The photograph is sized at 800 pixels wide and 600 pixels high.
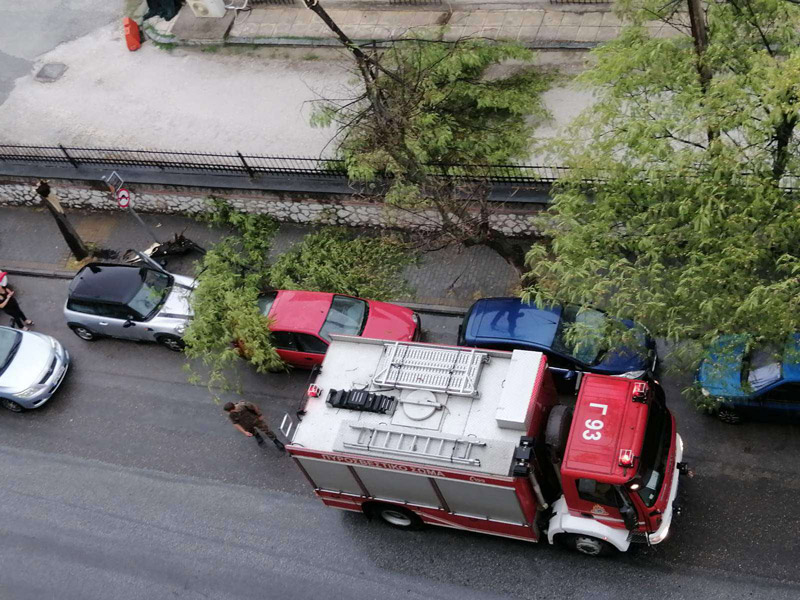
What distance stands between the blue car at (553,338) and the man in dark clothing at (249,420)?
152 inches

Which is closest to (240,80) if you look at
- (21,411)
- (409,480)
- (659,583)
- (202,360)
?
(202,360)

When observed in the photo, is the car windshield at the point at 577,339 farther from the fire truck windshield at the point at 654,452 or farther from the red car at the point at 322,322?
the red car at the point at 322,322

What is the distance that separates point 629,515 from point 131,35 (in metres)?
20.2

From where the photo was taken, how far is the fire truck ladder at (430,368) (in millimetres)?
12711

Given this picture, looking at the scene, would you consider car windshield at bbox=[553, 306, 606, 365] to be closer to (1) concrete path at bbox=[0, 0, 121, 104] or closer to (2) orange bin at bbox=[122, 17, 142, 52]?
(2) orange bin at bbox=[122, 17, 142, 52]

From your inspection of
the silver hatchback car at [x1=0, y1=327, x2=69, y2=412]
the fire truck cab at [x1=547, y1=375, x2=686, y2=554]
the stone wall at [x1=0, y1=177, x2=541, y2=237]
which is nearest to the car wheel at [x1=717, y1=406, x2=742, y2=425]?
the fire truck cab at [x1=547, y1=375, x2=686, y2=554]

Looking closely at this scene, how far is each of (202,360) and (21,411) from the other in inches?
151

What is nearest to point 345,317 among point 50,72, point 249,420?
point 249,420

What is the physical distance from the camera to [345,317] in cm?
1650

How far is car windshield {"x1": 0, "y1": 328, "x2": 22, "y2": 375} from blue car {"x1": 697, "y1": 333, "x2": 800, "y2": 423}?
43.6 ft

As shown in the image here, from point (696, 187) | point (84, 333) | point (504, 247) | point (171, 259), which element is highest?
point (696, 187)

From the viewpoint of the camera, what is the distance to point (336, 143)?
783 inches

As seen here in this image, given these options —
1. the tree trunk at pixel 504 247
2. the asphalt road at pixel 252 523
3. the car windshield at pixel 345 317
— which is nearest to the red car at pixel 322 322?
the car windshield at pixel 345 317

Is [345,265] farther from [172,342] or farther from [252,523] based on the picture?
[252,523]
